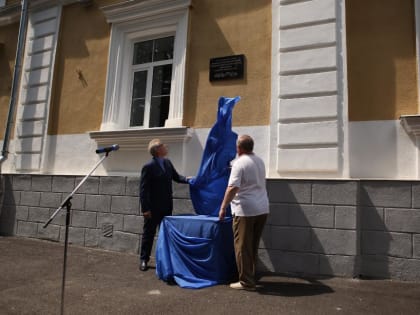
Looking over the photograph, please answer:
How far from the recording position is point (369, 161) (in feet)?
15.5

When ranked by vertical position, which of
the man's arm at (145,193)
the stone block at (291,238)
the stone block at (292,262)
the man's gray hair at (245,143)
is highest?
the man's gray hair at (245,143)

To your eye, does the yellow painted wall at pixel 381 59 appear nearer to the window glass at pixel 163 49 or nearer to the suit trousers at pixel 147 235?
the suit trousers at pixel 147 235

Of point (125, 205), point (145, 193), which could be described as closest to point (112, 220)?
point (125, 205)

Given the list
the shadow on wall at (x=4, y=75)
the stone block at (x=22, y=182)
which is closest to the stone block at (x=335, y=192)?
the stone block at (x=22, y=182)

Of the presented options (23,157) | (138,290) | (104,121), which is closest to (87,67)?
(104,121)

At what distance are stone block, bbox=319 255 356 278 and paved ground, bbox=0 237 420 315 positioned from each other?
106 millimetres

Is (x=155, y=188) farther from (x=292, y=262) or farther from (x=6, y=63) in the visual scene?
(x=6, y=63)

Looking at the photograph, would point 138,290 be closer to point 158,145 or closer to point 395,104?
point 158,145

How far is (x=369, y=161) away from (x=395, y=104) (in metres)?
0.79

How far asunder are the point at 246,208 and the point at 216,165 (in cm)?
88

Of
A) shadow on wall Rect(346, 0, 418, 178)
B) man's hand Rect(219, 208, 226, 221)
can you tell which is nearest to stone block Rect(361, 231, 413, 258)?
shadow on wall Rect(346, 0, 418, 178)

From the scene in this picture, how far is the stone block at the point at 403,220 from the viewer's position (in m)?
4.31

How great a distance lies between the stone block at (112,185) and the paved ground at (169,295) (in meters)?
1.39

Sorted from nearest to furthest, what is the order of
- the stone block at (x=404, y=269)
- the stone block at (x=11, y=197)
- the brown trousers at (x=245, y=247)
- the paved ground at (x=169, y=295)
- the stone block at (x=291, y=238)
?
the paved ground at (x=169, y=295) → the brown trousers at (x=245, y=247) → the stone block at (x=404, y=269) → the stone block at (x=291, y=238) → the stone block at (x=11, y=197)
